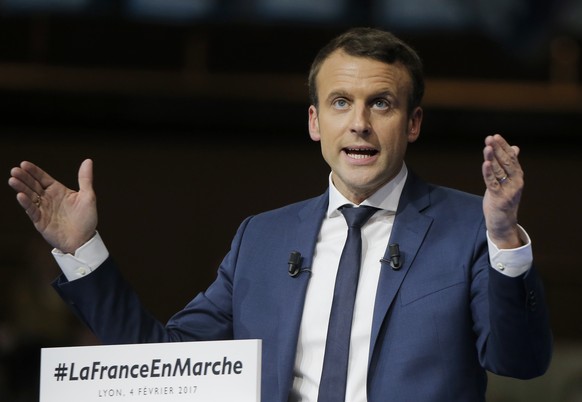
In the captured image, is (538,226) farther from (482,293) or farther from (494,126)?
(482,293)

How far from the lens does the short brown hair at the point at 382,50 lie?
8.57 feet

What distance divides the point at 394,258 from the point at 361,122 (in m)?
0.33

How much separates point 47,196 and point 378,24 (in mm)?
4017

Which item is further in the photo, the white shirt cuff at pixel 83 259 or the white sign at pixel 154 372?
the white shirt cuff at pixel 83 259

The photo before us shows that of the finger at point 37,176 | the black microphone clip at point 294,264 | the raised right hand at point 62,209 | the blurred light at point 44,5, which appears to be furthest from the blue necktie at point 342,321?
the blurred light at point 44,5

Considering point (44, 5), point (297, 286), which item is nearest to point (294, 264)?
point (297, 286)

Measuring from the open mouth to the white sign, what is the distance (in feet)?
1.96

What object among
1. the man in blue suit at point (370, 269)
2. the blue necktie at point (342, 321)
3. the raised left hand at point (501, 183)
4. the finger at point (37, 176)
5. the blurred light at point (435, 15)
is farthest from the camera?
the blurred light at point (435, 15)

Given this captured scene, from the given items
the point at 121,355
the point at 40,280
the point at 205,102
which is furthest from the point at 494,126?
the point at 121,355

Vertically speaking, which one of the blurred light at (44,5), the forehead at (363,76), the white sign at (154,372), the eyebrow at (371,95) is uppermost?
the blurred light at (44,5)

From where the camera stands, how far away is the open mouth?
A: 2.58 metres

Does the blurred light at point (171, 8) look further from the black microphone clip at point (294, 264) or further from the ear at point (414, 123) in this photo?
the black microphone clip at point (294, 264)

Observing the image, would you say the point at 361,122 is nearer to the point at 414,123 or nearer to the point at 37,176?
the point at 414,123

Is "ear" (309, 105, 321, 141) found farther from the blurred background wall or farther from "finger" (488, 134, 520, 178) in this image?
the blurred background wall
